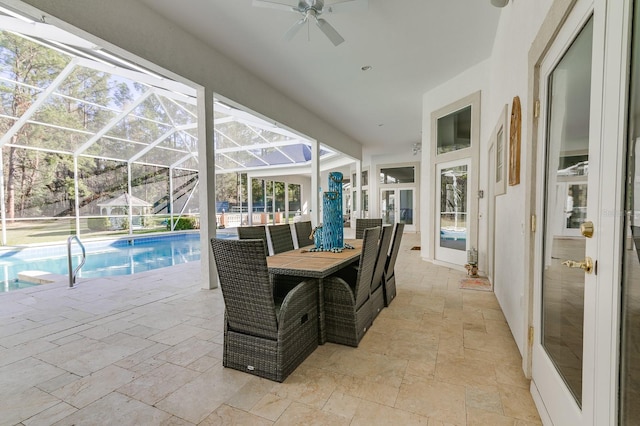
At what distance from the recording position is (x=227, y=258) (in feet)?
6.31

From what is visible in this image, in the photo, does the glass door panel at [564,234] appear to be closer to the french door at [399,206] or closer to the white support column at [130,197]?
the french door at [399,206]

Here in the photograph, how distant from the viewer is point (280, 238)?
356 centimetres

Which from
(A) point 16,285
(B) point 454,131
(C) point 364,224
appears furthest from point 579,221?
(A) point 16,285

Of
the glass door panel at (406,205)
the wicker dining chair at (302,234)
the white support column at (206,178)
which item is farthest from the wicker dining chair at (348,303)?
the glass door panel at (406,205)

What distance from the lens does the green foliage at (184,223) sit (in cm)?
1253

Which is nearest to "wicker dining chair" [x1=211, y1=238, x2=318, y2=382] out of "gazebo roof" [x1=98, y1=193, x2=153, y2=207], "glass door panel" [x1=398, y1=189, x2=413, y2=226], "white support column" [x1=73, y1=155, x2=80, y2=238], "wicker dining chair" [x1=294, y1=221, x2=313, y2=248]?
"wicker dining chair" [x1=294, y1=221, x2=313, y2=248]

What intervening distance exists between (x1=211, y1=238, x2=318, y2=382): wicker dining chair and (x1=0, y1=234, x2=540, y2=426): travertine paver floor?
4.0 inches

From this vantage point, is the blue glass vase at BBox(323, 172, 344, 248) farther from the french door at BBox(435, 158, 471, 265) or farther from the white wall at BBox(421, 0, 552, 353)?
the french door at BBox(435, 158, 471, 265)

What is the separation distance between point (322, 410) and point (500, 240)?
2.78 metres

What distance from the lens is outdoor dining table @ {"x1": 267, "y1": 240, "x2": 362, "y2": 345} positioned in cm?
221

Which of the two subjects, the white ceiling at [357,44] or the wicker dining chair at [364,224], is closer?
the white ceiling at [357,44]

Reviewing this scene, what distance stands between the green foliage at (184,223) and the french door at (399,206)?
8610 millimetres

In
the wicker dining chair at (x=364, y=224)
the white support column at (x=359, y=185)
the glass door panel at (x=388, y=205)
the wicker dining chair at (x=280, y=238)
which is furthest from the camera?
the glass door panel at (x=388, y=205)

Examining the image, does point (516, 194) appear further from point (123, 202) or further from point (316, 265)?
point (123, 202)
